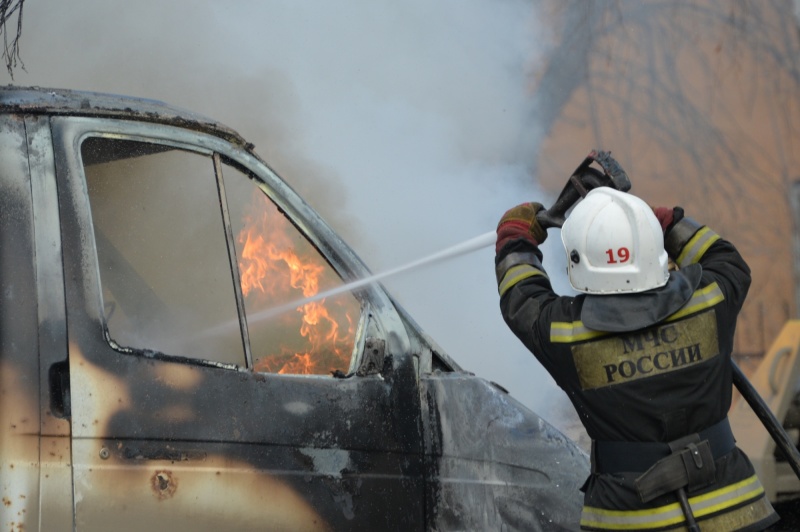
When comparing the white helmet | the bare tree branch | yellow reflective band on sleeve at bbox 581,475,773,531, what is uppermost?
the bare tree branch

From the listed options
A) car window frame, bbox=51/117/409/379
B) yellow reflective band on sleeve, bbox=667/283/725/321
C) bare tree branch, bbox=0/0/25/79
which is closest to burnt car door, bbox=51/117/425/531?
car window frame, bbox=51/117/409/379

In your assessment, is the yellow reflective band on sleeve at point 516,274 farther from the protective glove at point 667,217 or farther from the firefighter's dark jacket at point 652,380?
the protective glove at point 667,217

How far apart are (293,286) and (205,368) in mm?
640

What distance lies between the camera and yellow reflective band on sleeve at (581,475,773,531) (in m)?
2.67

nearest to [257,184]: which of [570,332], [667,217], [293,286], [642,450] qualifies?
[293,286]

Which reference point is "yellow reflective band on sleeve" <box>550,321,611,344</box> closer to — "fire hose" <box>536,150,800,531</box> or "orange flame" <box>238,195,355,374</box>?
"fire hose" <box>536,150,800,531</box>

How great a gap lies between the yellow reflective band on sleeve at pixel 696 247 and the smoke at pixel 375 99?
368cm

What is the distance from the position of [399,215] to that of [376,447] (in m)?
3.94

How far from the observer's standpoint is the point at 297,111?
6.62 meters

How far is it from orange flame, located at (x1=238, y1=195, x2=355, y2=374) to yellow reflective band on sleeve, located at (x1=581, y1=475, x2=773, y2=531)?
952 mm

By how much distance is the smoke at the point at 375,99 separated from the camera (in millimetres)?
6191

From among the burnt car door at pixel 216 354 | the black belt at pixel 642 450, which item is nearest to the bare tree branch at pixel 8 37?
the burnt car door at pixel 216 354

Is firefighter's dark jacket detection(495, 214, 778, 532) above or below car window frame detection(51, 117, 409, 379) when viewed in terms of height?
below

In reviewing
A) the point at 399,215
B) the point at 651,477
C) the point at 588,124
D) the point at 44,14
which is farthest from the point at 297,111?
the point at 651,477
